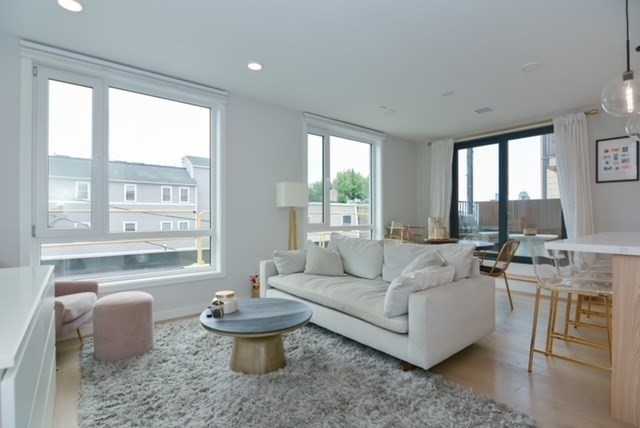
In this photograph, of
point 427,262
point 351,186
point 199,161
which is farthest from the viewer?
point 351,186

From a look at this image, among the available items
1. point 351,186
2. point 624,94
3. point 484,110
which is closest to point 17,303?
point 624,94

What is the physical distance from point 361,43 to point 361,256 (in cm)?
207

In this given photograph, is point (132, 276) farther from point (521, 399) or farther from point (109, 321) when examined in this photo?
point (521, 399)

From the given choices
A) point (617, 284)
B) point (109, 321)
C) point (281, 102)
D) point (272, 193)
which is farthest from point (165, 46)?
point (617, 284)

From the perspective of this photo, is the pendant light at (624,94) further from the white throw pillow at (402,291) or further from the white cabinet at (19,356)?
the white cabinet at (19,356)

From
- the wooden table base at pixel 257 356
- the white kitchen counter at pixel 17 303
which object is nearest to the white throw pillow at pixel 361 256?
the wooden table base at pixel 257 356

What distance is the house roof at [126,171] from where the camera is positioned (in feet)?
9.86

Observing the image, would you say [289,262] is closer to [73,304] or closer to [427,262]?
[427,262]

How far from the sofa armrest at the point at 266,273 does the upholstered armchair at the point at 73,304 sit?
1.56m

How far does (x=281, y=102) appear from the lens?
427 centimetres

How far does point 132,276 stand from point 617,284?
3.94m

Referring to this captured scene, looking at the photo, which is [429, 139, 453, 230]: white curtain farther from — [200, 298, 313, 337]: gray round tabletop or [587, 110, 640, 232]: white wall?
[200, 298, 313, 337]: gray round tabletop

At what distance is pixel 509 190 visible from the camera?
207 inches

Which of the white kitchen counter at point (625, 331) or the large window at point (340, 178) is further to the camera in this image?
the large window at point (340, 178)
